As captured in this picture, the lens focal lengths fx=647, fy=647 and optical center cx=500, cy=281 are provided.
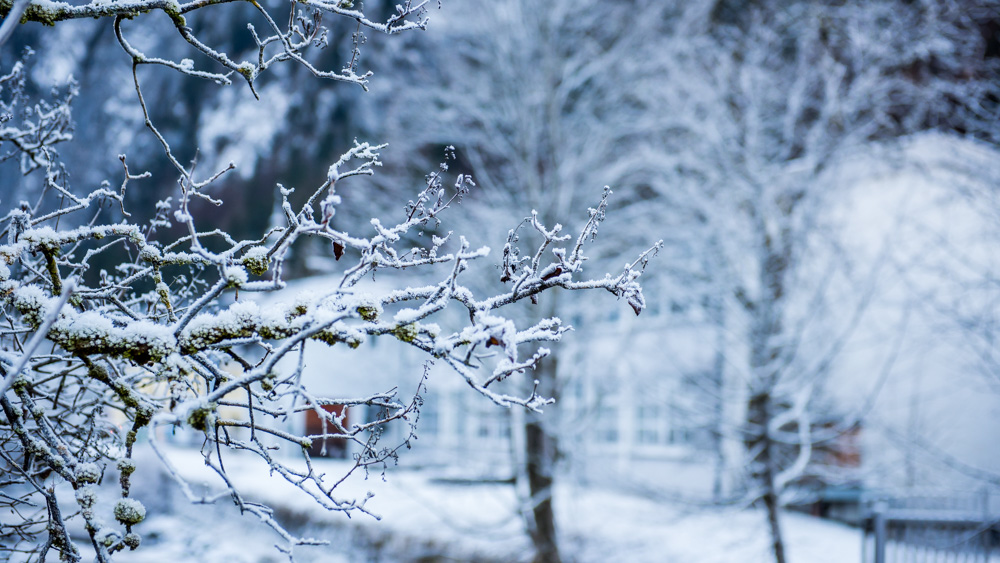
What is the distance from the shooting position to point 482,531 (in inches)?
272

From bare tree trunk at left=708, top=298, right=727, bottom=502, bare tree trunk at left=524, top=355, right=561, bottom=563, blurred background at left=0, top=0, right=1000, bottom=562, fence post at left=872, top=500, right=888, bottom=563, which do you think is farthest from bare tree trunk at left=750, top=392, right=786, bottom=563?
bare tree trunk at left=524, top=355, right=561, bottom=563

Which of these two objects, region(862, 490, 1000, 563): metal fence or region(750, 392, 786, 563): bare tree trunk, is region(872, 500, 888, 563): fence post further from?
region(750, 392, 786, 563): bare tree trunk

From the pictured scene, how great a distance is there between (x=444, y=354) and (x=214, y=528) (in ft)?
37.3

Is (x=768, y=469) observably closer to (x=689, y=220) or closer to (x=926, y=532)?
(x=926, y=532)

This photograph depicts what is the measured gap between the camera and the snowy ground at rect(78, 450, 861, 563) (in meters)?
6.91

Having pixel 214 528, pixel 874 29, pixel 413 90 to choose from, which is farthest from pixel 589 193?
pixel 214 528

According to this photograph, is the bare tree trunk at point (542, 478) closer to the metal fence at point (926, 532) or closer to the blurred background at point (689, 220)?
the blurred background at point (689, 220)

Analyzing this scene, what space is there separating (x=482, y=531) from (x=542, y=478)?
0.85 m

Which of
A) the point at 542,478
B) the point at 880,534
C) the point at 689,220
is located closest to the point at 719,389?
the point at 880,534

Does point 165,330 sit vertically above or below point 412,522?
above

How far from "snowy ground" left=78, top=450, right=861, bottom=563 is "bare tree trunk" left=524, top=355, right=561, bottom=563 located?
0.30m

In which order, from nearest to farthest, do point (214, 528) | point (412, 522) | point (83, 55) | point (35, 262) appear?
point (35, 262), point (83, 55), point (412, 522), point (214, 528)

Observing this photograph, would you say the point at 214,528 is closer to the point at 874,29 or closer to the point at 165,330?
the point at 165,330

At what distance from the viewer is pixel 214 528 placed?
1123 centimetres
